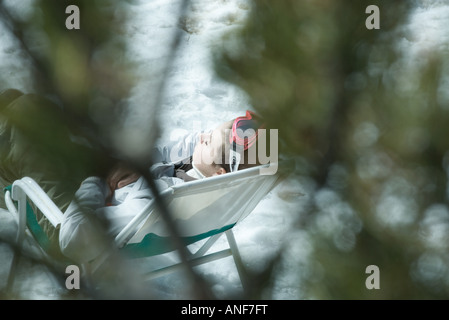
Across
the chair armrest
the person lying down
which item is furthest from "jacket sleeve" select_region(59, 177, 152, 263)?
the chair armrest

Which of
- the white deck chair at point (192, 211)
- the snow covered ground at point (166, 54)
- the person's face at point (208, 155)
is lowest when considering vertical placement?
the white deck chair at point (192, 211)

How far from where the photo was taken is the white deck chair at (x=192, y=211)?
47.7 inches

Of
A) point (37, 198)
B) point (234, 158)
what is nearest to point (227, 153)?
point (234, 158)

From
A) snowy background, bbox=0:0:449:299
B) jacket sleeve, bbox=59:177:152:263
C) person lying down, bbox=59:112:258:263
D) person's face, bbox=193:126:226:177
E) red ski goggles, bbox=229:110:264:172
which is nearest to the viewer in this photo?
snowy background, bbox=0:0:449:299

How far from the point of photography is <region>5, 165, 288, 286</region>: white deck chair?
121 centimetres

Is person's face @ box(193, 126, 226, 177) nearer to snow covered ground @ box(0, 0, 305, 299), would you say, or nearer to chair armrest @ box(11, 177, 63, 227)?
chair armrest @ box(11, 177, 63, 227)

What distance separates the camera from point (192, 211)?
135cm

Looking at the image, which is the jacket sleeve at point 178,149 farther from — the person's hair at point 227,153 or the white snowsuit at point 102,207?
the person's hair at point 227,153

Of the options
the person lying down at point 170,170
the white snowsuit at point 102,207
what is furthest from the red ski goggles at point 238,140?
the white snowsuit at point 102,207

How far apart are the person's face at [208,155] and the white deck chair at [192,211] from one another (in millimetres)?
163

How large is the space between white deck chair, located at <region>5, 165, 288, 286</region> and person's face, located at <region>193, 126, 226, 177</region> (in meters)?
0.16

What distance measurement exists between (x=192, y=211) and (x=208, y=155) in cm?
29

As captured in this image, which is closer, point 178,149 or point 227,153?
point 227,153

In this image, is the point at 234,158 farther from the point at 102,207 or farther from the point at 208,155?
the point at 102,207
